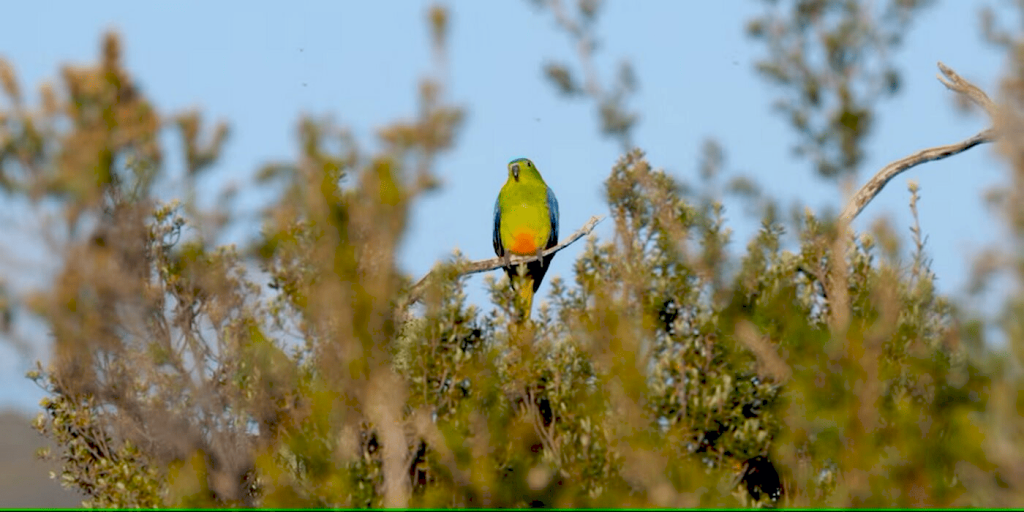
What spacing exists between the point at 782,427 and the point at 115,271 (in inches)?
236

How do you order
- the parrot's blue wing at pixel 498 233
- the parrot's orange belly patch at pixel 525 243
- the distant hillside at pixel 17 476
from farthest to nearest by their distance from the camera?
the distant hillside at pixel 17 476 < the parrot's blue wing at pixel 498 233 < the parrot's orange belly patch at pixel 525 243

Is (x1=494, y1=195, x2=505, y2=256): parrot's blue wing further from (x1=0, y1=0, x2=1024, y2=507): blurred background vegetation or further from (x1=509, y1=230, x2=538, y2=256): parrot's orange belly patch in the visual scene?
(x1=0, y1=0, x2=1024, y2=507): blurred background vegetation

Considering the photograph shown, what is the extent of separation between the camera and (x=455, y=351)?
1038 cm

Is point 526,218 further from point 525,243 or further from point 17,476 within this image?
point 17,476

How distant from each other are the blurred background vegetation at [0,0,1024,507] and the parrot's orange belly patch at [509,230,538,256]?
3433 millimetres

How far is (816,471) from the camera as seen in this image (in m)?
9.34

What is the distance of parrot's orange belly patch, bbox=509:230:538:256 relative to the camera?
1594cm

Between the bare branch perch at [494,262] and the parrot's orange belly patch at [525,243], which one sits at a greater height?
the parrot's orange belly patch at [525,243]

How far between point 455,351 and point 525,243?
5.66m

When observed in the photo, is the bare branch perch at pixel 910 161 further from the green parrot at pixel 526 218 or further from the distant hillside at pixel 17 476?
the distant hillside at pixel 17 476

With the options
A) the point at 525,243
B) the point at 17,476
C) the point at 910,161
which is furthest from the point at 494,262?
the point at 17,476

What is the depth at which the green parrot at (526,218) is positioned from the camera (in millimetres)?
15945

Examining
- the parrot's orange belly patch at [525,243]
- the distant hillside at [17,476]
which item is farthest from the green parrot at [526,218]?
the distant hillside at [17,476]

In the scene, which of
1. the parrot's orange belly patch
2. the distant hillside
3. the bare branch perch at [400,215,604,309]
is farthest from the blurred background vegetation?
the distant hillside
